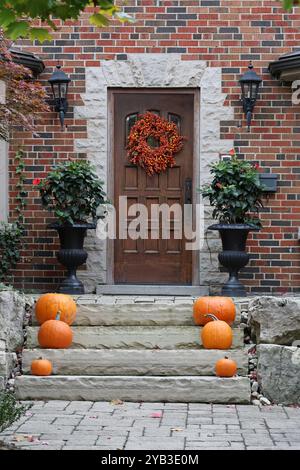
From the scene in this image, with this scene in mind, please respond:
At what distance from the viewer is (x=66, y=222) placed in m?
9.32

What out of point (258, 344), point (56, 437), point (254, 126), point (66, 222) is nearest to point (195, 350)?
point (258, 344)

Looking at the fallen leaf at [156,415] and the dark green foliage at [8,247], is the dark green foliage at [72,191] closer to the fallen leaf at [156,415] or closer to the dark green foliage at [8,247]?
the dark green foliage at [8,247]

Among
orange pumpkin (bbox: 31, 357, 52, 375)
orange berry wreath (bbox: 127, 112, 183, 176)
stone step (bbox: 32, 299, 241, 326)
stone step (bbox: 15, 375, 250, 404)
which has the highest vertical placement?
orange berry wreath (bbox: 127, 112, 183, 176)

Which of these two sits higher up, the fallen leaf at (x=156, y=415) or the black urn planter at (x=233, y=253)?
the black urn planter at (x=233, y=253)

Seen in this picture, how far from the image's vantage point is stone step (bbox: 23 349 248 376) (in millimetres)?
7012

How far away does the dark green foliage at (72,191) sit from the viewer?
9273 millimetres

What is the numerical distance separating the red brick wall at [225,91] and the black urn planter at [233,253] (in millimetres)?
653

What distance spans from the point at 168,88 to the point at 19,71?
8.43 feet

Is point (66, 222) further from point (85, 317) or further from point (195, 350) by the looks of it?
point (195, 350)

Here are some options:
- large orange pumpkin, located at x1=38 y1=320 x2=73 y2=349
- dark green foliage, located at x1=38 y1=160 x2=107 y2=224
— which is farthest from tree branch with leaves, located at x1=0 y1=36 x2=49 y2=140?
large orange pumpkin, located at x1=38 y1=320 x2=73 y2=349

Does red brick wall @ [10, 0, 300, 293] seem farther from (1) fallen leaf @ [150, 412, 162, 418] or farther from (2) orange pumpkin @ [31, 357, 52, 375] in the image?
(1) fallen leaf @ [150, 412, 162, 418]

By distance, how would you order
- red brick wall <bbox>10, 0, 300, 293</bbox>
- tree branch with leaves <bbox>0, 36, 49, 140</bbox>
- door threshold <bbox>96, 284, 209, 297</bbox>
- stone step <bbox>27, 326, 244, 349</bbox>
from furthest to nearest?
red brick wall <bbox>10, 0, 300, 293</bbox> < door threshold <bbox>96, 284, 209, 297</bbox> < tree branch with leaves <bbox>0, 36, 49, 140</bbox> < stone step <bbox>27, 326, 244, 349</bbox>

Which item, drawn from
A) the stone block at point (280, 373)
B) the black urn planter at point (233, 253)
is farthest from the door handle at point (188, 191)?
the stone block at point (280, 373)

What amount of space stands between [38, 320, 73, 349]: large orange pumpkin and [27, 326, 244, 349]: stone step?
0.68ft
